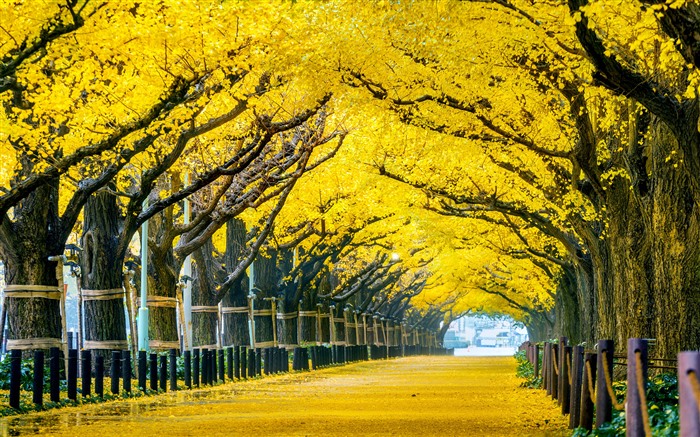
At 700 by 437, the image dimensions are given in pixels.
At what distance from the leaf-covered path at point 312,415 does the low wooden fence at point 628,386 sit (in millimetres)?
679

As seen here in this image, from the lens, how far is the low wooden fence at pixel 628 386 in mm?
6060

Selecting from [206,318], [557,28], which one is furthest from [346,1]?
[206,318]

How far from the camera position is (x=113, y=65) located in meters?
21.7

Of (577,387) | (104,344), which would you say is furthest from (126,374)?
(577,387)

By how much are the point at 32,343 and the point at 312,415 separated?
22.6ft

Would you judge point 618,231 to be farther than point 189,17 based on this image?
Yes

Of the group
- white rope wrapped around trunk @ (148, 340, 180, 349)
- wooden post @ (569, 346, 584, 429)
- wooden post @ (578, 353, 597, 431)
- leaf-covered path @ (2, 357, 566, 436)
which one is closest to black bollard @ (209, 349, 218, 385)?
white rope wrapped around trunk @ (148, 340, 180, 349)

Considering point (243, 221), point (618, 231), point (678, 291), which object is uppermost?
point (243, 221)

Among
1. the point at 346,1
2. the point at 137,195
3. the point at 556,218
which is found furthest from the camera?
the point at 556,218

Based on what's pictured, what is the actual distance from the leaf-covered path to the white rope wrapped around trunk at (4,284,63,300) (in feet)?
9.24

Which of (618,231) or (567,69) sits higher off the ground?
(567,69)

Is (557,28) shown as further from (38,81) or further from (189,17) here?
(38,81)

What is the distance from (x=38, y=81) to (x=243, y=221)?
17759 millimetres

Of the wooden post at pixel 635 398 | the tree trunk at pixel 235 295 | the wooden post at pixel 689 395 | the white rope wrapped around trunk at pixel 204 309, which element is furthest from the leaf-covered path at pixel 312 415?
the tree trunk at pixel 235 295
